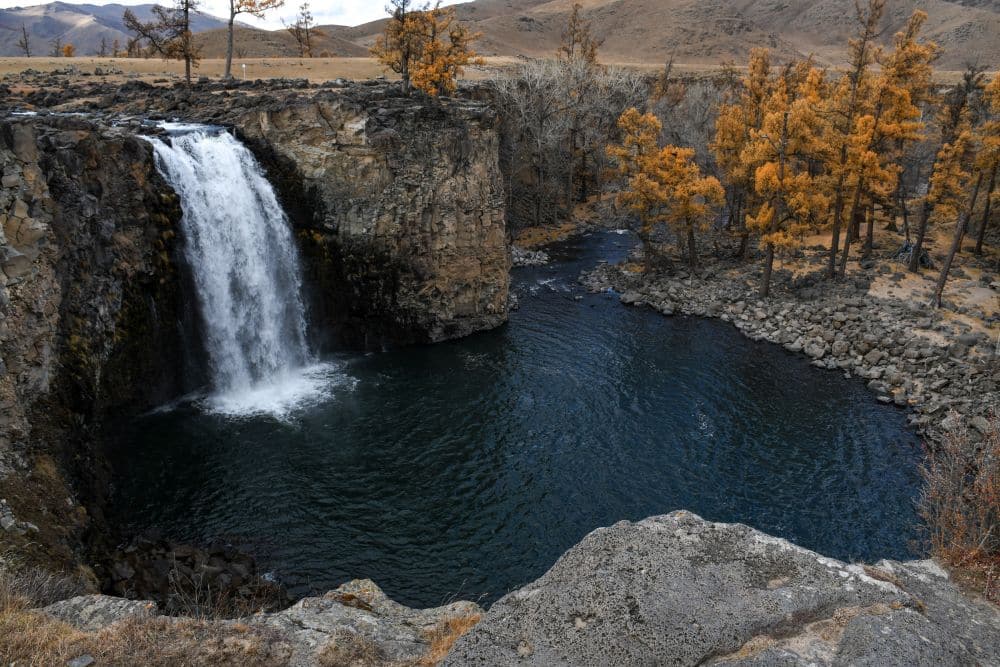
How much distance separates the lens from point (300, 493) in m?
21.2

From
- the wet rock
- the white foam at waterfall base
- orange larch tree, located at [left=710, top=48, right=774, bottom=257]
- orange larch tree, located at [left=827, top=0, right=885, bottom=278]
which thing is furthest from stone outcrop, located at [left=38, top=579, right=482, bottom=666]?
the wet rock

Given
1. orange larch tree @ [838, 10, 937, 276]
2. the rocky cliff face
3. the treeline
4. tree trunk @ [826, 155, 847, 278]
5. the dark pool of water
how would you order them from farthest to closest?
tree trunk @ [826, 155, 847, 278], the treeline, orange larch tree @ [838, 10, 937, 276], the dark pool of water, the rocky cliff face

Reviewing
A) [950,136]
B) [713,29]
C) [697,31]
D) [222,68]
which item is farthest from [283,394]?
[713,29]

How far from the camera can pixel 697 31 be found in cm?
13662

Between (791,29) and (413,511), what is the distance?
18984cm

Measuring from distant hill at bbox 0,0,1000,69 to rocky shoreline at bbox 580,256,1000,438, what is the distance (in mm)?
83989

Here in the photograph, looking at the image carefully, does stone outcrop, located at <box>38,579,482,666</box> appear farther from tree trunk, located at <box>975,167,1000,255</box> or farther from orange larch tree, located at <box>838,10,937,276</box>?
tree trunk, located at <box>975,167,1000,255</box>

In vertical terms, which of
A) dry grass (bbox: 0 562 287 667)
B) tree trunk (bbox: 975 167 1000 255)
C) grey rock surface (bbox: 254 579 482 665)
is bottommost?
grey rock surface (bbox: 254 579 482 665)

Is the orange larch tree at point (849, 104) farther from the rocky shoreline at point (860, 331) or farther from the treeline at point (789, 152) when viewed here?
the rocky shoreline at point (860, 331)

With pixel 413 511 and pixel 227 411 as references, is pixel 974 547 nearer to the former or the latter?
pixel 413 511

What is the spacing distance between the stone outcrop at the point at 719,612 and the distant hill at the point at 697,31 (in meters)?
112

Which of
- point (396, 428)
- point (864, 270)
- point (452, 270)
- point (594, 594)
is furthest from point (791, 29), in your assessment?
point (594, 594)

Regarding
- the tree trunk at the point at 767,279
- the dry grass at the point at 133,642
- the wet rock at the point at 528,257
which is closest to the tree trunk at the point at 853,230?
the tree trunk at the point at 767,279

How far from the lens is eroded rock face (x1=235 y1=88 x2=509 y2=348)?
3089cm
